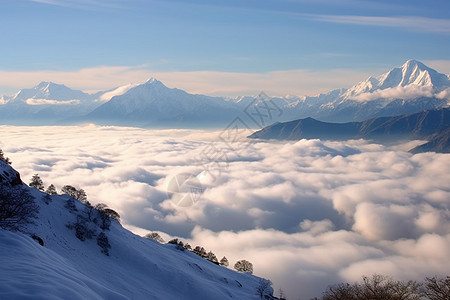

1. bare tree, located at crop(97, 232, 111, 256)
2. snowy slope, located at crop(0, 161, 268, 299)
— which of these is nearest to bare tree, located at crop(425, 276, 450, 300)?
snowy slope, located at crop(0, 161, 268, 299)

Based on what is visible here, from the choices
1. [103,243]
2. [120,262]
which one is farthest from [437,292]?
[103,243]

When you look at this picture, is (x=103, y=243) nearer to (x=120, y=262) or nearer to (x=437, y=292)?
(x=120, y=262)

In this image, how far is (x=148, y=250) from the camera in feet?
207

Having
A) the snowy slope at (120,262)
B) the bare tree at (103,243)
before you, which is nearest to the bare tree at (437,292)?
the snowy slope at (120,262)

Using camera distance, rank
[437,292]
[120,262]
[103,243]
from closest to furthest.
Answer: [437,292] < [120,262] < [103,243]

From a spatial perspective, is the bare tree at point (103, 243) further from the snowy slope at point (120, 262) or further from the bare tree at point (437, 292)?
the bare tree at point (437, 292)

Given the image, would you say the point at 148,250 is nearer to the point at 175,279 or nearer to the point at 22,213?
the point at 175,279

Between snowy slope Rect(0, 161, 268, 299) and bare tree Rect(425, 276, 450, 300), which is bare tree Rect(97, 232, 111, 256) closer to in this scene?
snowy slope Rect(0, 161, 268, 299)

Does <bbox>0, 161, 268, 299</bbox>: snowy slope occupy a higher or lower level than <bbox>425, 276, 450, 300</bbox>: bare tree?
lower

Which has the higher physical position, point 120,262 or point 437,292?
point 437,292

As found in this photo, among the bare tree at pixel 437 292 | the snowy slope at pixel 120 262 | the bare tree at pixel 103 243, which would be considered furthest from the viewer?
the bare tree at pixel 103 243

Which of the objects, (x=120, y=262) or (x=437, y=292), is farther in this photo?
(x=120, y=262)

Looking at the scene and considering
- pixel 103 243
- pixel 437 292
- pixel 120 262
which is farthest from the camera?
pixel 103 243

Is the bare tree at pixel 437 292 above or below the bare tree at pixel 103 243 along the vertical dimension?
above
